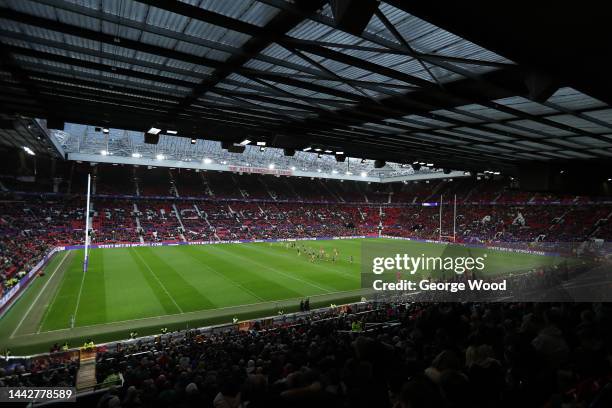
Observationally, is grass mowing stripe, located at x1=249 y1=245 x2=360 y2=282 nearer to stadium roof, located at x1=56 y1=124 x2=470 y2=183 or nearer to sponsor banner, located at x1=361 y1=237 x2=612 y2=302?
sponsor banner, located at x1=361 y1=237 x2=612 y2=302

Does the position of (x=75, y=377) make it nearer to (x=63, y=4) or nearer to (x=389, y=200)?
(x=63, y=4)

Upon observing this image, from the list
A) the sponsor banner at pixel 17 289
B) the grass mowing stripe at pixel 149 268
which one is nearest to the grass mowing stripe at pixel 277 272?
the grass mowing stripe at pixel 149 268

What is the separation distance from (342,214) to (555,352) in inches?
3026

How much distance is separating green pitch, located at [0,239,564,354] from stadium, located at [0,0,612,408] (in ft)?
0.77

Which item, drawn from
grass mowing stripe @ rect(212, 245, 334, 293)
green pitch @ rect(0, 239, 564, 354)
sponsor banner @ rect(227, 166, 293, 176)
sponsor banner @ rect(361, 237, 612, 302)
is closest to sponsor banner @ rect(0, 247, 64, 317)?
green pitch @ rect(0, 239, 564, 354)

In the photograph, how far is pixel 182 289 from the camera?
87.6 feet

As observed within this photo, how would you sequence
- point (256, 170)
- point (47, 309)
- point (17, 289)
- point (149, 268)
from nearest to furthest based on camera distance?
1. point (47, 309)
2. point (17, 289)
3. point (149, 268)
4. point (256, 170)

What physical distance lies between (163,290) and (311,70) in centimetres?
2393

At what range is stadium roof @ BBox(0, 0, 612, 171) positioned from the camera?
436cm

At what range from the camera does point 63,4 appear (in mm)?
5020

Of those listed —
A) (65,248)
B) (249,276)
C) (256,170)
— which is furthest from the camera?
(256,170)

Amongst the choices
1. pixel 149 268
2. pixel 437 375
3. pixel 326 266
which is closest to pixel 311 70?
pixel 437 375

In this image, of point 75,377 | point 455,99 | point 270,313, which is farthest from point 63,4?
point 270,313

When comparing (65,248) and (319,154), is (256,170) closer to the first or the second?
(65,248)
